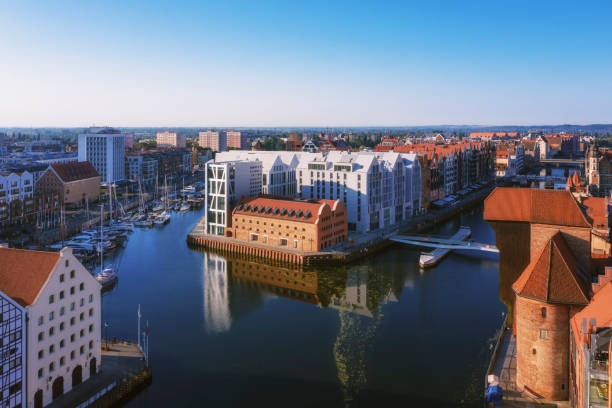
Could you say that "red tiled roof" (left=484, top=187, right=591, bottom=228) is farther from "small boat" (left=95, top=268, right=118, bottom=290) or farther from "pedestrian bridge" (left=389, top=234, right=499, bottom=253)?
"small boat" (left=95, top=268, right=118, bottom=290)

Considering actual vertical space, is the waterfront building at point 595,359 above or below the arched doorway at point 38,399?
above

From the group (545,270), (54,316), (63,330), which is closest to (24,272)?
(54,316)

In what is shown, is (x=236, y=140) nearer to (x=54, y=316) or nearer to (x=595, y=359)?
(x=54, y=316)

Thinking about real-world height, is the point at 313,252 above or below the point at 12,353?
below

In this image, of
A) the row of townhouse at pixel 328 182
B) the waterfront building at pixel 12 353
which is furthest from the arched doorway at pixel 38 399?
the row of townhouse at pixel 328 182

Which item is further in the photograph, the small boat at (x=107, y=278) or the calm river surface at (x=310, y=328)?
the small boat at (x=107, y=278)

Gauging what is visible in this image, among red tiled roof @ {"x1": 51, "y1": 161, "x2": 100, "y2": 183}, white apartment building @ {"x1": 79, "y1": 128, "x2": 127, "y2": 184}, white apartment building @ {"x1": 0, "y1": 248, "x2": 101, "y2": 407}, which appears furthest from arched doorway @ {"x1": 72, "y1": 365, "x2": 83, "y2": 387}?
white apartment building @ {"x1": 79, "y1": 128, "x2": 127, "y2": 184}

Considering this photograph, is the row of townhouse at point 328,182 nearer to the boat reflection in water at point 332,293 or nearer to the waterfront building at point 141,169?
the boat reflection in water at point 332,293
